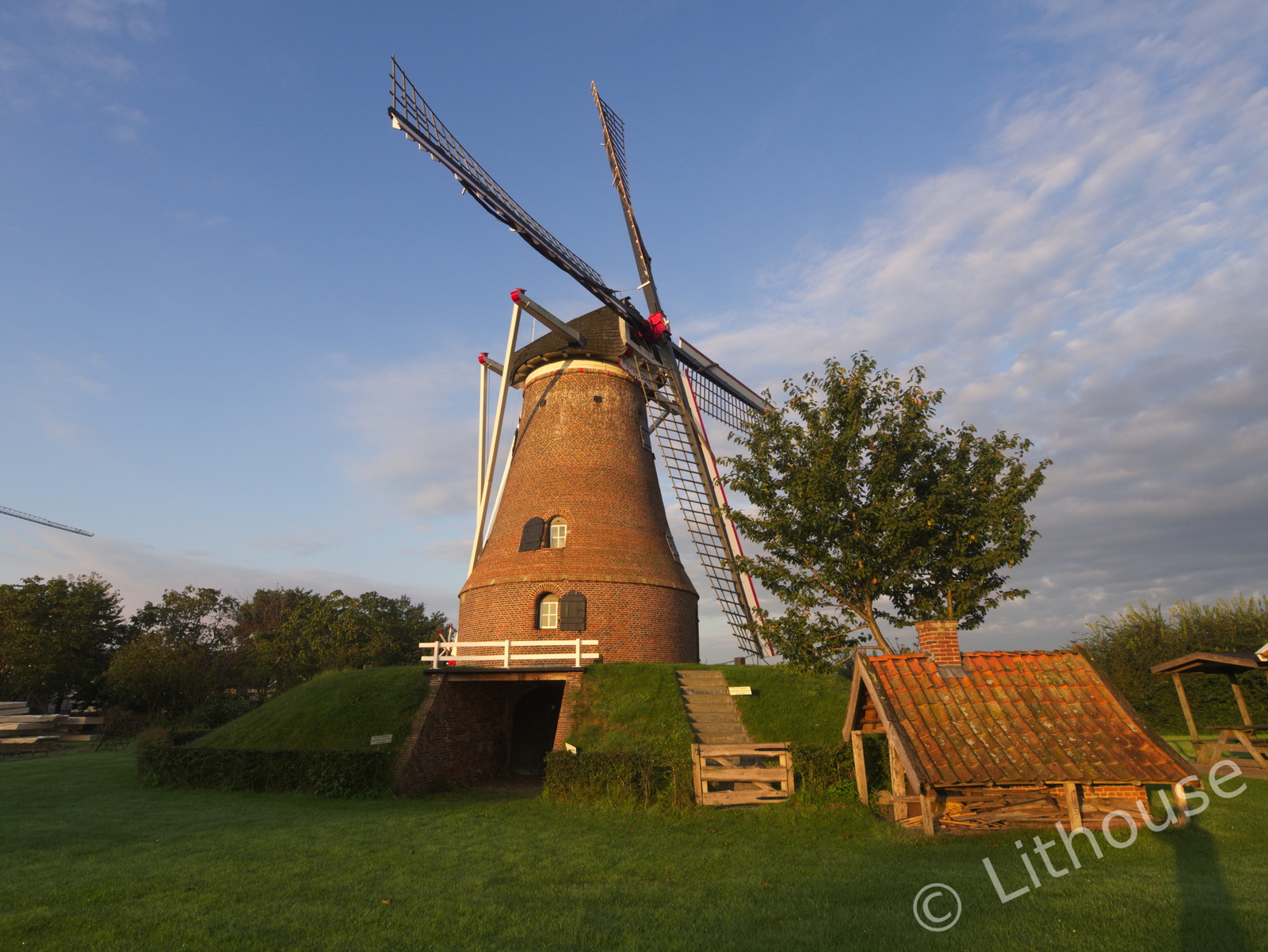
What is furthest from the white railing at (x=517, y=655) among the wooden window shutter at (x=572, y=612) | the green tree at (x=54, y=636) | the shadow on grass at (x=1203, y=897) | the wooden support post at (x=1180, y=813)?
the green tree at (x=54, y=636)

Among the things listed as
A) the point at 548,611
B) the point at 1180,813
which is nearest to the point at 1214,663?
the point at 1180,813

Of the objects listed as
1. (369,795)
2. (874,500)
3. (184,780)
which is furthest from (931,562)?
(184,780)

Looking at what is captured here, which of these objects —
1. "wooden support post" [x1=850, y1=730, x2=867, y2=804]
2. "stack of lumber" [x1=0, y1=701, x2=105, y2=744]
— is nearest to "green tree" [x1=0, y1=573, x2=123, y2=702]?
"stack of lumber" [x1=0, y1=701, x2=105, y2=744]

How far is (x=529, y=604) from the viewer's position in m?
19.8

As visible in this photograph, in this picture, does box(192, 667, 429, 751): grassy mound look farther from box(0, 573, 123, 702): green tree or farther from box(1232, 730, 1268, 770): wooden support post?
box(0, 573, 123, 702): green tree

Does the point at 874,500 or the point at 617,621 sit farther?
the point at 617,621

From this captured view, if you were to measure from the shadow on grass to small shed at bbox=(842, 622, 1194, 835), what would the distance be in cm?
73

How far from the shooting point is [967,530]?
13773 mm

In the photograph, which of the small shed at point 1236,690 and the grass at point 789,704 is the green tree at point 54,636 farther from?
the small shed at point 1236,690

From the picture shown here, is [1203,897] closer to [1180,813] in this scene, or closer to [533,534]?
[1180,813]

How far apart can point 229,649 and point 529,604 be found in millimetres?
36137

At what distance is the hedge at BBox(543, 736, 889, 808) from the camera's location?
12180 millimetres

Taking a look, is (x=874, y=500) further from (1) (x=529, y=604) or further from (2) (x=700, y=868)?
(1) (x=529, y=604)

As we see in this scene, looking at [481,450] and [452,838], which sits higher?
[481,450]
